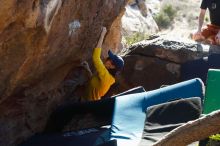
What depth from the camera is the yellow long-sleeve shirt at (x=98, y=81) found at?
Result: 7.52 meters

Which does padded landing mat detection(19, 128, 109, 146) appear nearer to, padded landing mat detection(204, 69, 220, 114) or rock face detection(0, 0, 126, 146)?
rock face detection(0, 0, 126, 146)

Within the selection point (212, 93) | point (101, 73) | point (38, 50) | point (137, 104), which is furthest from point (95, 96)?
point (212, 93)

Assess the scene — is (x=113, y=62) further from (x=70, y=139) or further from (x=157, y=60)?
(x=70, y=139)

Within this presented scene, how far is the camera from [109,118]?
281 inches

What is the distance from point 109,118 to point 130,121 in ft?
1.69

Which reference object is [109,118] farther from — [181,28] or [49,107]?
[181,28]

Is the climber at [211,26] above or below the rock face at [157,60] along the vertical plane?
above

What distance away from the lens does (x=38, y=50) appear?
6152 mm

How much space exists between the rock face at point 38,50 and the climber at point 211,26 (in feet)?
4.64

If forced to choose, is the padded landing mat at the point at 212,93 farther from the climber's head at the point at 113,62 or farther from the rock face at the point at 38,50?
the rock face at the point at 38,50

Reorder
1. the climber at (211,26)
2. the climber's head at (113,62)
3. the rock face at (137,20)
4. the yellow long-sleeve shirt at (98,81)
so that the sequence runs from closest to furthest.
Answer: the yellow long-sleeve shirt at (98,81) < the climber's head at (113,62) < the climber at (211,26) < the rock face at (137,20)

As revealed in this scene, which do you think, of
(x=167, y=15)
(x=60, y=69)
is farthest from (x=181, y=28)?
(x=60, y=69)

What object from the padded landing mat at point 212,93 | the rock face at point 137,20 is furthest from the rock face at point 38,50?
the rock face at point 137,20

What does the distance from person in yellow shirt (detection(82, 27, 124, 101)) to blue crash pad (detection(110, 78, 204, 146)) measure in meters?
0.47
